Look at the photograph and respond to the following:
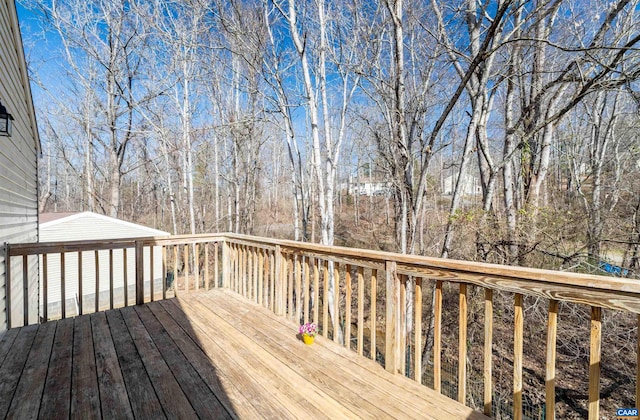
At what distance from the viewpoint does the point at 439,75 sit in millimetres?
5938

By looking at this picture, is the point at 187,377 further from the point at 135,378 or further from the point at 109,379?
the point at 109,379

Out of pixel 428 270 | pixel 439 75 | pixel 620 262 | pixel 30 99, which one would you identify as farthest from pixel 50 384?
pixel 620 262

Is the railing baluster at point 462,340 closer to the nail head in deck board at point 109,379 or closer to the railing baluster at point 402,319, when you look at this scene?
the railing baluster at point 402,319

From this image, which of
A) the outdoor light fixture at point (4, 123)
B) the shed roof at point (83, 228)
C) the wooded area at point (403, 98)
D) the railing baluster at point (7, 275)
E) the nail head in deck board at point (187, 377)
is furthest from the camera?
the shed roof at point (83, 228)

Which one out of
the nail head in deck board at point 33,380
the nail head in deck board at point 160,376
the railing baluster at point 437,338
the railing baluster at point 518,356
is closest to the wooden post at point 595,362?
the railing baluster at point 518,356

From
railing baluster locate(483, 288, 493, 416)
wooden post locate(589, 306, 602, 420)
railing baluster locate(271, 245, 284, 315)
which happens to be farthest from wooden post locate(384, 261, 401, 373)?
railing baluster locate(271, 245, 284, 315)

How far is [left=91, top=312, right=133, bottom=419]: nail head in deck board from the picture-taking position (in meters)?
1.78

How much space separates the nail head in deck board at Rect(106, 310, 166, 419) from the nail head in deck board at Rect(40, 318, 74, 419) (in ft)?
1.00

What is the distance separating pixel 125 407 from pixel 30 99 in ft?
18.9

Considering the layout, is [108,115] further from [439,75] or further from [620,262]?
[620,262]

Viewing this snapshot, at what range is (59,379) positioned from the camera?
2105 millimetres

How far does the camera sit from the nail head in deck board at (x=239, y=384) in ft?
5.83

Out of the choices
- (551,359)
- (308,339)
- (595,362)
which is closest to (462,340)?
(551,359)

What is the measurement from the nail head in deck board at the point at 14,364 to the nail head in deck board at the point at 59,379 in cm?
17
